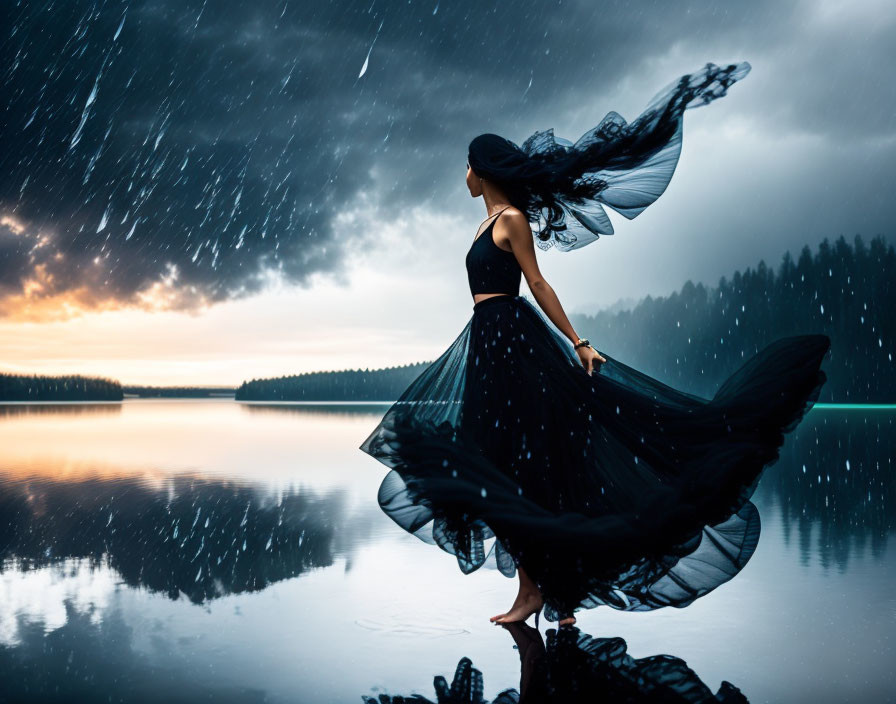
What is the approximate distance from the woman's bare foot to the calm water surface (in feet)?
0.30

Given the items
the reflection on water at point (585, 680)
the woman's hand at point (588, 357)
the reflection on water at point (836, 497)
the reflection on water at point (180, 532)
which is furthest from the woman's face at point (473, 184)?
the reflection on water at point (836, 497)

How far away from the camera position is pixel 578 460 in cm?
370

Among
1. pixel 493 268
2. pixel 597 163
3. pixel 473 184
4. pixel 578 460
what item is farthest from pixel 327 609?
pixel 597 163

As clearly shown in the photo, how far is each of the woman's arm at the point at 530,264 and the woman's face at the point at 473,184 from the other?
0.88 ft

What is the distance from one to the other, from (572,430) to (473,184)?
52.9 inches

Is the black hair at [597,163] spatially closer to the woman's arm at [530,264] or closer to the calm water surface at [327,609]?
the woman's arm at [530,264]

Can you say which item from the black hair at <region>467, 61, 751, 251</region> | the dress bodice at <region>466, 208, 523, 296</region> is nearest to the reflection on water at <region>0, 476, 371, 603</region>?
the dress bodice at <region>466, 208, 523, 296</region>

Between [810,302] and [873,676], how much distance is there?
65.7 meters

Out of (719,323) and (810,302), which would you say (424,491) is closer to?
(810,302)

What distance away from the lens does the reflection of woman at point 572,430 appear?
3277 millimetres

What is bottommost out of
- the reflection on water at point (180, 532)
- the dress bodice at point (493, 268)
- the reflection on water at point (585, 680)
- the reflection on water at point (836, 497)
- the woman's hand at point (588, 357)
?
the reflection on water at point (180, 532)

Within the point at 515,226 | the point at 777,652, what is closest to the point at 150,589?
the point at 515,226

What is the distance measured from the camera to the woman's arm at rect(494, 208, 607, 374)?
12.6 feet

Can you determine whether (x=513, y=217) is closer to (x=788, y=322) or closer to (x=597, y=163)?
(x=597, y=163)
